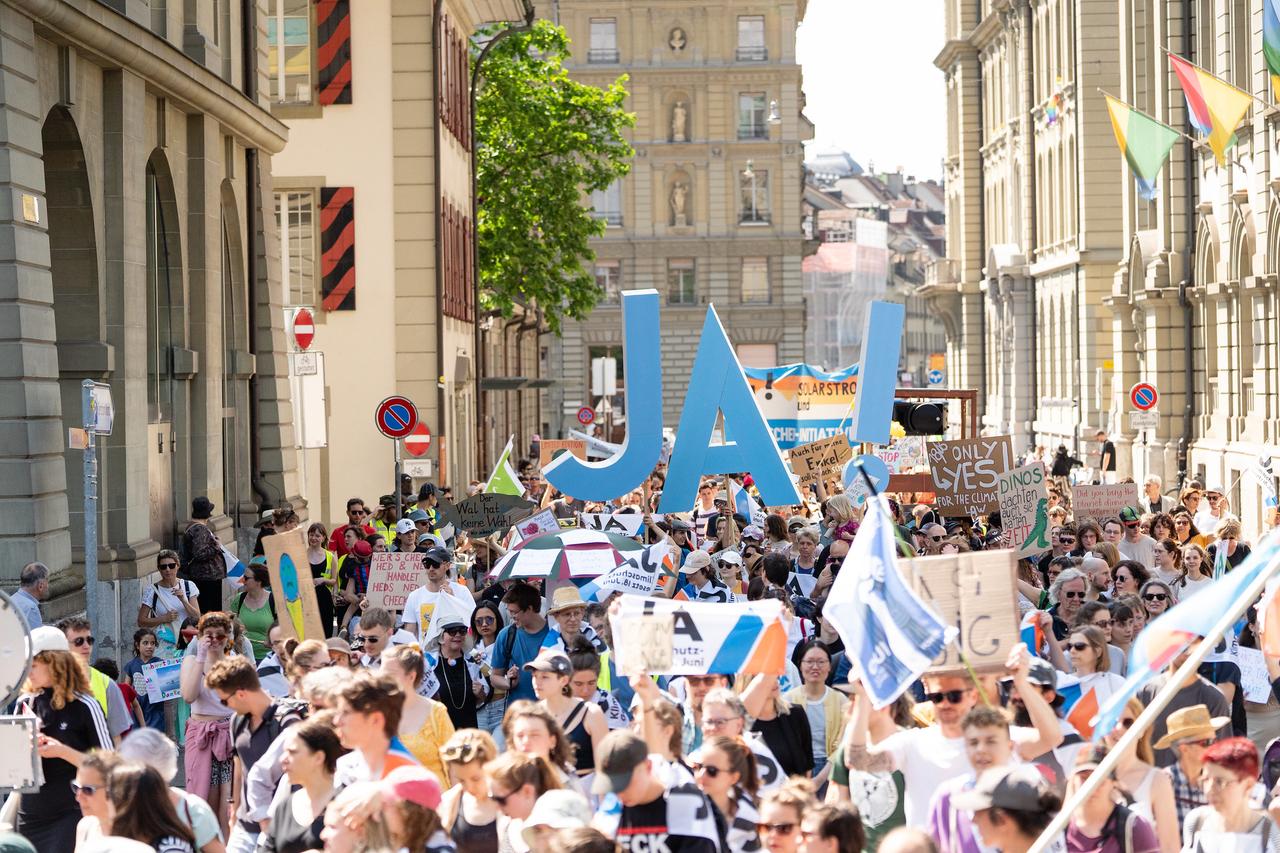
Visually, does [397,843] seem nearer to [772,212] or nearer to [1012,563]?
[1012,563]

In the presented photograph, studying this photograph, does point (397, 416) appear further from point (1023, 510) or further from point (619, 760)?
point (619, 760)

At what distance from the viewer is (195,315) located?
785 inches

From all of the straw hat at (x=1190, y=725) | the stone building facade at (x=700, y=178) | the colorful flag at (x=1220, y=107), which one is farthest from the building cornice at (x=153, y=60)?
the stone building facade at (x=700, y=178)

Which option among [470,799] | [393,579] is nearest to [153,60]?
[393,579]

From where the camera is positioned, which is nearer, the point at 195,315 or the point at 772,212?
the point at 195,315

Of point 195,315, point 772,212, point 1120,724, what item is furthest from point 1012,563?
point 772,212

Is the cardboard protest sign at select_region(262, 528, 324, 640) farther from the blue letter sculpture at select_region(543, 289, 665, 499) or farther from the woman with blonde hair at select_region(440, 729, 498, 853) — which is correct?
the blue letter sculpture at select_region(543, 289, 665, 499)

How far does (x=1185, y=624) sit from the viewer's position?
737 centimetres

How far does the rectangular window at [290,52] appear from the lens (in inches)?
1163

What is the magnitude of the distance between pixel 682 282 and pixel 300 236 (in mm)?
51064

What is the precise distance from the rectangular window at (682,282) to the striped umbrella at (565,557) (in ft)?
220

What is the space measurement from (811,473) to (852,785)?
614 inches

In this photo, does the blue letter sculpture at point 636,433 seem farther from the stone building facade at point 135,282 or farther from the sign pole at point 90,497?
the sign pole at point 90,497

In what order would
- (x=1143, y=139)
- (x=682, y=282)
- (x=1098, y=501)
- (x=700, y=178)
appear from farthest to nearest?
(x=682, y=282), (x=700, y=178), (x=1143, y=139), (x=1098, y=501)
